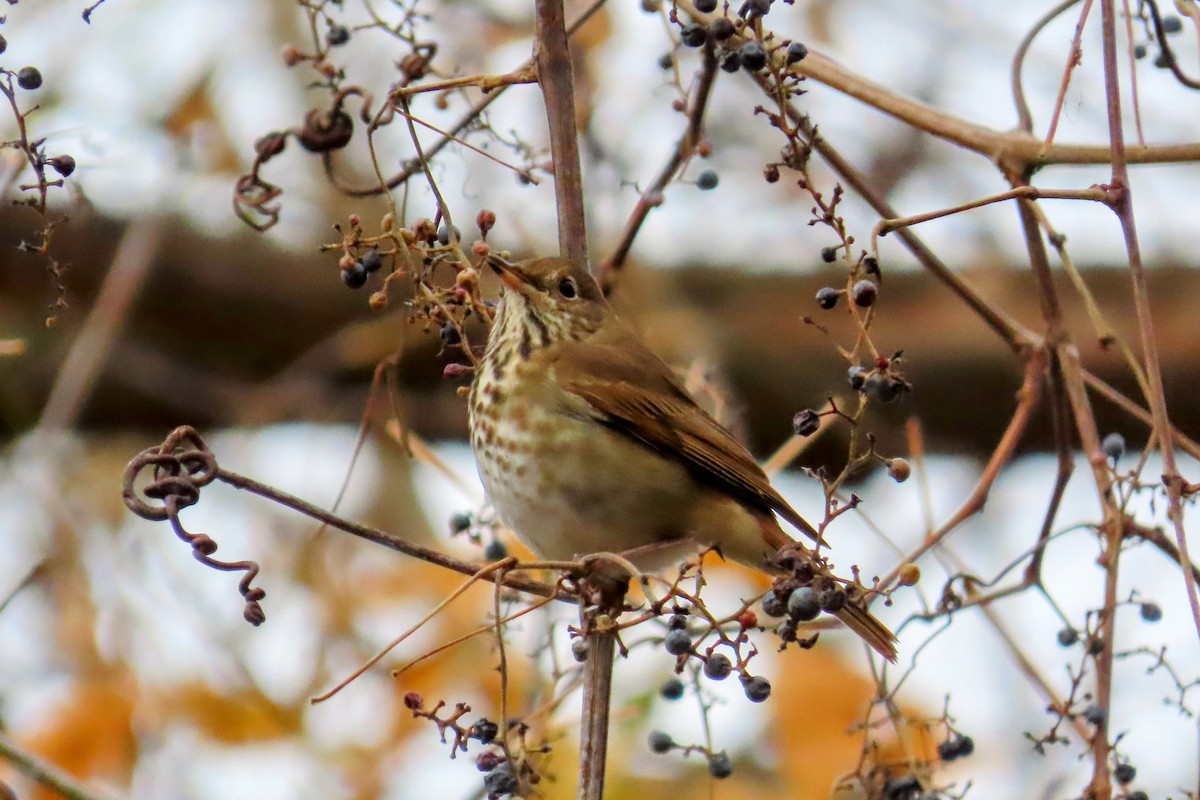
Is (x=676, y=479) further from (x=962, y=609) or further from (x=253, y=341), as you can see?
(x=253, y=341)

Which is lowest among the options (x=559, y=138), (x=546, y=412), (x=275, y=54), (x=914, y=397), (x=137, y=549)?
(x=559, y=138)

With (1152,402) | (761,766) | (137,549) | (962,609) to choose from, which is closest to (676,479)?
(962,609)

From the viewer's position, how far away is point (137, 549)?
4637 millimetres

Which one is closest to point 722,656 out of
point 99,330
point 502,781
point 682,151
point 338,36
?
point 502,781

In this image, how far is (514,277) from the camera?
3162mm

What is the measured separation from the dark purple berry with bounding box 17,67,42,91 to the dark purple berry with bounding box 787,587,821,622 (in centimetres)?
127

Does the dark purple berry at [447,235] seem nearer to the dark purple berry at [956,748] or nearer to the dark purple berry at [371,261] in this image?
the dark purple berry at [371,261]

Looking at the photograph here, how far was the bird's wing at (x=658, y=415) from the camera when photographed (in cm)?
311

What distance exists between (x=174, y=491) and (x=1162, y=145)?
5.14 ft

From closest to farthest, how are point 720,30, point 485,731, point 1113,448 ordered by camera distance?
point 485,731, point 720,30, point 1113,448

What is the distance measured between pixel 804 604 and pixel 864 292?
1.31 feet

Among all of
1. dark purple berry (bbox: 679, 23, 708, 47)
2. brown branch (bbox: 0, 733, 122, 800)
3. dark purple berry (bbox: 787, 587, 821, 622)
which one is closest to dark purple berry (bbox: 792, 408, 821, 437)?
Answer: dark purple berry (bbox: 787, 587, 821, 622)

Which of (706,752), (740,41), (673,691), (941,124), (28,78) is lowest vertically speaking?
(706,752)

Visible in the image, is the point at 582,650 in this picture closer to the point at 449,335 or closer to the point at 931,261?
the point at 449,335
